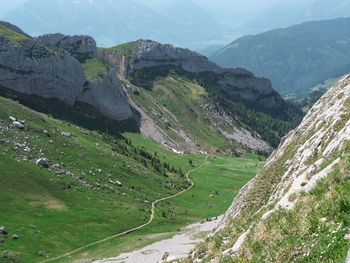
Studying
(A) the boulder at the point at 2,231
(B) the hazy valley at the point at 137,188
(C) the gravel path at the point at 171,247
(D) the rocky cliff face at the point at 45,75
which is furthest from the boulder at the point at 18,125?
(C) the gravel path at the point at 171,247

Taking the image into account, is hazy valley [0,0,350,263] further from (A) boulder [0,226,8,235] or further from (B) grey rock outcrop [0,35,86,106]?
(B) grey rock outcrop [0,35,86,106]

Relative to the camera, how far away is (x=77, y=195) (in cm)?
10000

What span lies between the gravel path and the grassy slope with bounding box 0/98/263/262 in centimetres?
491

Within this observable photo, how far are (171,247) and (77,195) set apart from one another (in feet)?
128

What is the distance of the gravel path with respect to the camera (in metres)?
72.7

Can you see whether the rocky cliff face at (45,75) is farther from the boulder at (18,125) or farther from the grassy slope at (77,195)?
the boulder at (18,125)

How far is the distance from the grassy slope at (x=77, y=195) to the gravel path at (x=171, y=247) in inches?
193

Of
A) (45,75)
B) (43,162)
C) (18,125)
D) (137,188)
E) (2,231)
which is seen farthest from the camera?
(45,75)

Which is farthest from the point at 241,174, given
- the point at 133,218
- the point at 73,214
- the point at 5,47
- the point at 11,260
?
the point at 5,47

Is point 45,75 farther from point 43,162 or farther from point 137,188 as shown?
point 137,188

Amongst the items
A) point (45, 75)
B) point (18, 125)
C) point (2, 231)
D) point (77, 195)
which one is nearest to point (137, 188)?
point (77, 195)

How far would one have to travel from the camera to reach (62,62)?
585 feet

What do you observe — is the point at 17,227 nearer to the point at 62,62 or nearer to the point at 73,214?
the point at 73,214

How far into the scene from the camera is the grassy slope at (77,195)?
79.8 meters
